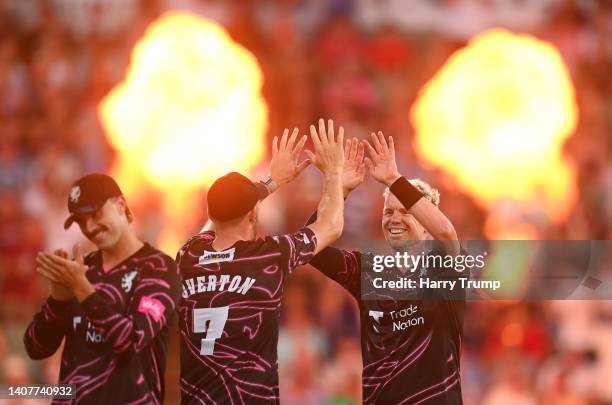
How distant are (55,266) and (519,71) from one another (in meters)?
11.1

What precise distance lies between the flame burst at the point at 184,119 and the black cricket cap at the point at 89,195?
22.5 feet

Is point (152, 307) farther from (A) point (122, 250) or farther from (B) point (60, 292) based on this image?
(B) point (60, 292)

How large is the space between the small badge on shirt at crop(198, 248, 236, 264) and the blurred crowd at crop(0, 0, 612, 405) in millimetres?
5507

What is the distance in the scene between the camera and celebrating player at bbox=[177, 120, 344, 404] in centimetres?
894

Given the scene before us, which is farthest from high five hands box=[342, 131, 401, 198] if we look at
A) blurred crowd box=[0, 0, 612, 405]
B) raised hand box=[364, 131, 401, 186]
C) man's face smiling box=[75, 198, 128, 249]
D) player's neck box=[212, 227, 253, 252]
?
blurred crowd box=[0, 0, 612, 405]

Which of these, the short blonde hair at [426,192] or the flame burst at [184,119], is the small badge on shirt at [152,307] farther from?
the flame burst at [184,119]

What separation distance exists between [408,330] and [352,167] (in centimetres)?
112

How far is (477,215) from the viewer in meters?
17.2

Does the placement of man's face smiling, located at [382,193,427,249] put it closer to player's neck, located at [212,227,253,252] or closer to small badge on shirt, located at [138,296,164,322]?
player's neck, located at [212,227,253,252]

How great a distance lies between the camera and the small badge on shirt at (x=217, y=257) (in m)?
Result: 9.03

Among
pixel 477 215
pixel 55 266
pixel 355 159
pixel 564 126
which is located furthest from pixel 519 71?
pixel 55 266

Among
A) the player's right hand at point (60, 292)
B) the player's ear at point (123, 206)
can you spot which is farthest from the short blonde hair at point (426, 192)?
the player's right hand at point (60, 292)

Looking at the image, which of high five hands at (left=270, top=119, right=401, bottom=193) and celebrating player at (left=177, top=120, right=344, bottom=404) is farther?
high five hands at (left=270, top=119, right=401, bottom=193)

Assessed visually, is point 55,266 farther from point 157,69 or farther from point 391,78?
point 391,78
